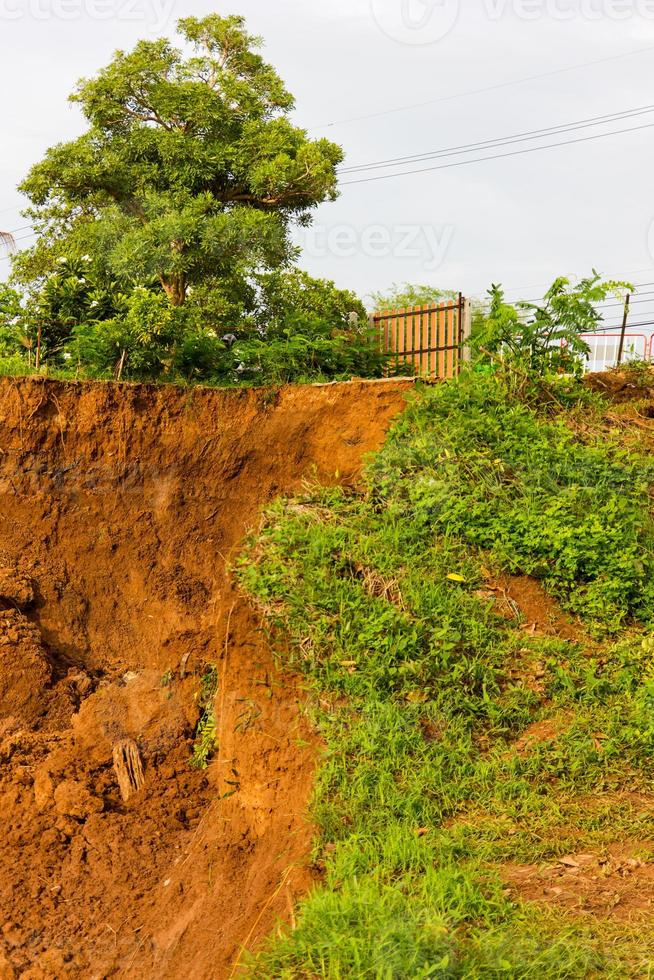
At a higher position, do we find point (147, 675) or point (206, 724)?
point (147, 675)

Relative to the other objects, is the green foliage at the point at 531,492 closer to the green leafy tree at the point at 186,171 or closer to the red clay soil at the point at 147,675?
the red clay soil at the point at 147,675

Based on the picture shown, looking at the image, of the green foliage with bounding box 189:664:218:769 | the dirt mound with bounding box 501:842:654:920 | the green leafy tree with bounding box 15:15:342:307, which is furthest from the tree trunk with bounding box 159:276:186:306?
the dirt mound with bounding box 501:842:654:920

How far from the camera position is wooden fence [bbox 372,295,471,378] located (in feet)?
44.5

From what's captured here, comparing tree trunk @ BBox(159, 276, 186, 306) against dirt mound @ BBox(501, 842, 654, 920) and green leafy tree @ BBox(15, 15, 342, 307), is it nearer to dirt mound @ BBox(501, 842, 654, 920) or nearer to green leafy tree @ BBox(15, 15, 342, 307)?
green leafy tree @ BBox(15, 15, 342, 307)

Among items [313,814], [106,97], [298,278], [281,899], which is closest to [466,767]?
[313,814]

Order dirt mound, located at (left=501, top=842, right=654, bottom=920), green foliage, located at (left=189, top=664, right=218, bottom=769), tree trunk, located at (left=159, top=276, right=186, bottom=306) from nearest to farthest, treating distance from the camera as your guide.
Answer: dirt mound, located at (left=501, top=842, right=654, bottom=920)
green foliage, located at (left=189, top=664, right=218, bottom=769)
tree trunk, located at (left=159, top=276, right=186, bottom=306)

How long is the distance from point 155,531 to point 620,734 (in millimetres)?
3677

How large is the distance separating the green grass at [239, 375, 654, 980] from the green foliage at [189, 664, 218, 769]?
794 mm

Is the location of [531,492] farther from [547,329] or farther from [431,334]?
[431,334]

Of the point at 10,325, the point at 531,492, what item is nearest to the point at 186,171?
the point at 10,325

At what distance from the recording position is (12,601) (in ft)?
22.2

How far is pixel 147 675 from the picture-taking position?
6.46m

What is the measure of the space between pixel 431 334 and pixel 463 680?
9057 mm

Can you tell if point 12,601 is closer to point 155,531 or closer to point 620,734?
point 155,531
